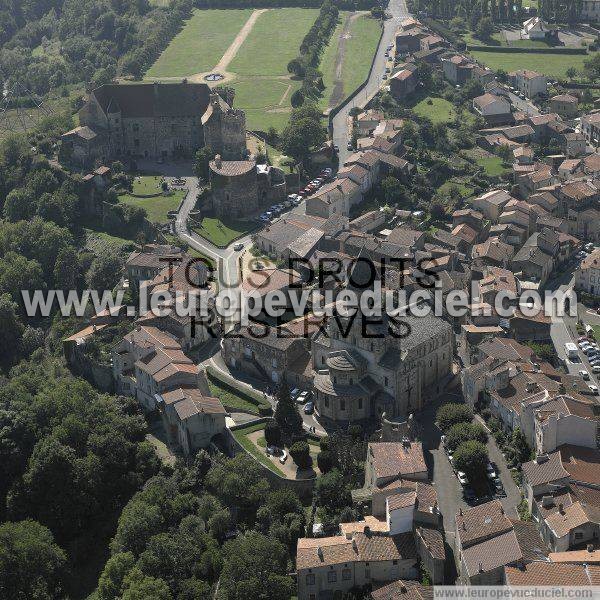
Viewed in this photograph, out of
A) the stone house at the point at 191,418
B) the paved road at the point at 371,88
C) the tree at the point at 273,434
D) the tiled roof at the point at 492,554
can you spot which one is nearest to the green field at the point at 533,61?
the paved road at the point at 371,88

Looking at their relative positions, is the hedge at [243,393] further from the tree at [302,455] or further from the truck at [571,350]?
the truck at [571,350]

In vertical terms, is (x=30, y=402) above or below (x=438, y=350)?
below

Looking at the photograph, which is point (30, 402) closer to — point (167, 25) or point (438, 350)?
point (438, 350)

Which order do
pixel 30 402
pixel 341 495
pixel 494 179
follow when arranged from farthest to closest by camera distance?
pixel 494 179
pixel 30 402
pixel 341 495

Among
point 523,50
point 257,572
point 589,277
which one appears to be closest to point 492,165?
point 589,277

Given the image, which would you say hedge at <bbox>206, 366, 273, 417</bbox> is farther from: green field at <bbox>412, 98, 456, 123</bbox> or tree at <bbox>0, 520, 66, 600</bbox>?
green field at <bbox>412, 98, 456, 123</bbox>

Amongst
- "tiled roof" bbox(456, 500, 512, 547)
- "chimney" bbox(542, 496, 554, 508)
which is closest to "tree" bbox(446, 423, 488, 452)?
"tiled roof" bbox(456, 500, 512, 547)

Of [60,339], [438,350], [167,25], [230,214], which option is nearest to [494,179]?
[230,214]

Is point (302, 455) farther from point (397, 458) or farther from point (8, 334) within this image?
point (8, 334)
